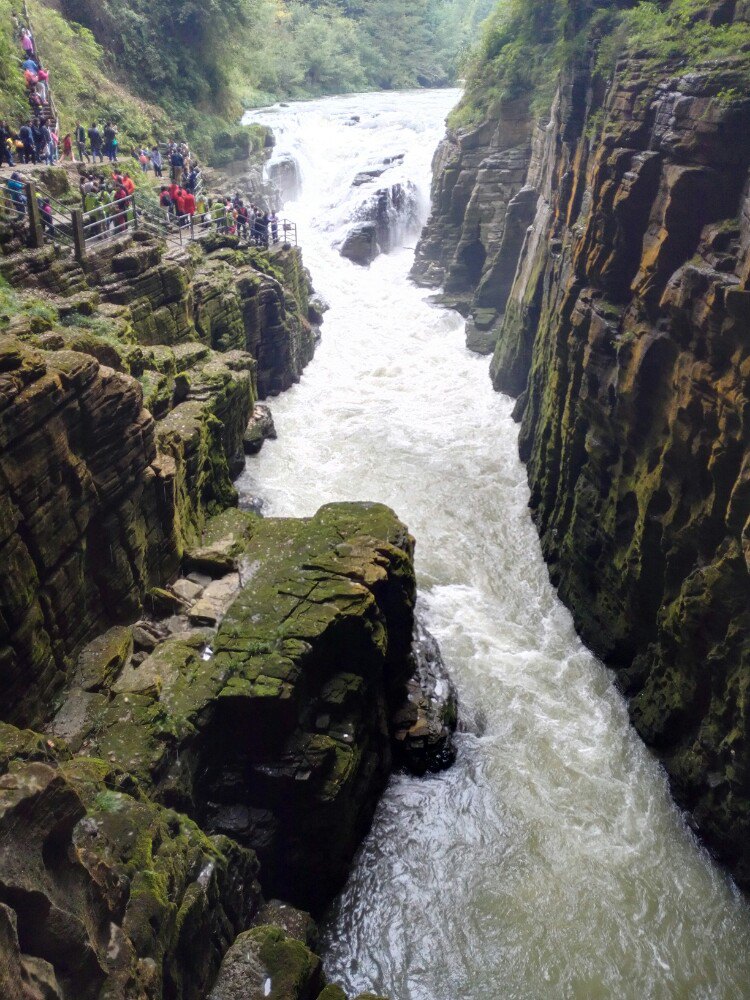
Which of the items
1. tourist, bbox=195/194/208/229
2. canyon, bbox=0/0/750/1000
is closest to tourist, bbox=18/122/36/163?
canyon, bbox=0/0/750/1000

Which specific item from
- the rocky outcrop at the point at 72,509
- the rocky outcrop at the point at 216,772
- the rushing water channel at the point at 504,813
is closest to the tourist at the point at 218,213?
the rushing water channel at the point at 504,813

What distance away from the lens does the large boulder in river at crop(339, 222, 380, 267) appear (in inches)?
1581

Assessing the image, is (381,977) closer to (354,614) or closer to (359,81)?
(354,614)

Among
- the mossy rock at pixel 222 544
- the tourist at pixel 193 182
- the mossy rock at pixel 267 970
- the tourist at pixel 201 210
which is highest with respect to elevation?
the tourist at pixel 193 182

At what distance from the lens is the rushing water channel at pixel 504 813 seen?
1066cm

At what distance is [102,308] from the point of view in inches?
662

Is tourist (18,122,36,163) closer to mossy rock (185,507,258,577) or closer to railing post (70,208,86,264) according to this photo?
railing post (70,208,86,264)

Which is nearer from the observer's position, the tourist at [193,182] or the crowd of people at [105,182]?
the crowd of people at [105,182]

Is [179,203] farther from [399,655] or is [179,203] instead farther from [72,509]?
[399,655]

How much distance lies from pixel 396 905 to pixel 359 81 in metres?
71.7

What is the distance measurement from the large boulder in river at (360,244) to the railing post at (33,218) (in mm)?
25484

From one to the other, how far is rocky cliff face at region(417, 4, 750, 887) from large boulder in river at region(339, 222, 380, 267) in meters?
21.1

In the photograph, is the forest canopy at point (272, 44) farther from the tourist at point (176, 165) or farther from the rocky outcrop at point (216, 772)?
the rocky outcrop at point (216, 772)

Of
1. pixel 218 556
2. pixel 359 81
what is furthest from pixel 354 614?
pixel 359 81
